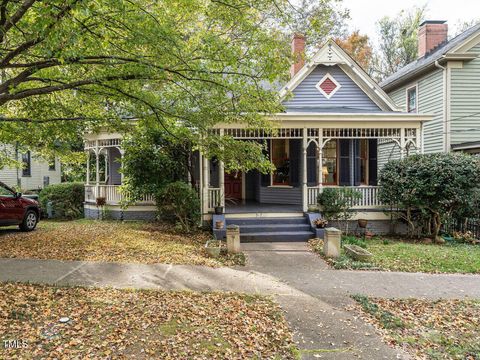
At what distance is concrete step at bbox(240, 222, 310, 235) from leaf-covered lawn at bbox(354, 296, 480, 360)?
15.5 ft

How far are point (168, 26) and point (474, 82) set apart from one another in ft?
45.9

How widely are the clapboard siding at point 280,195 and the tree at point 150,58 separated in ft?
19.3

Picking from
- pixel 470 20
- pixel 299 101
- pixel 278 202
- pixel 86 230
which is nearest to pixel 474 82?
pixel 299 101

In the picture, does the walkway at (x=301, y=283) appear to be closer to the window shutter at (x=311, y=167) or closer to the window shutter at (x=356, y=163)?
the window shutter at (x=311, y=167)

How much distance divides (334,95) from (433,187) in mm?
5457

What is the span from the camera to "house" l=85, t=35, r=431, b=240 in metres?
10.9

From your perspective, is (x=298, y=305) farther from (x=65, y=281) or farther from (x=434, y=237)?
(x=434, y=237)

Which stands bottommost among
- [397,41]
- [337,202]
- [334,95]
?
[337,202]

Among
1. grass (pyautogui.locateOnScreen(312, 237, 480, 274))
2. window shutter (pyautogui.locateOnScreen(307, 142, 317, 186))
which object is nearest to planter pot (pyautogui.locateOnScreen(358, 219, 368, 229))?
grass (pyautogui.locateOnScreen(312, 237, 480, 274))

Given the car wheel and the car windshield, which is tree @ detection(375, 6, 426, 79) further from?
the car windshield

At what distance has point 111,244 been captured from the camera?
28.0 feet

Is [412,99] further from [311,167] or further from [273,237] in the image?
[273,237]

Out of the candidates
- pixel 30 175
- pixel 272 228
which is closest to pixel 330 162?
pixel 272 228

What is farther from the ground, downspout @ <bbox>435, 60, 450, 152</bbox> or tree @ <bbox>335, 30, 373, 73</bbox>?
tree @ <bbox>335, 30, 373, 73</bbox>
